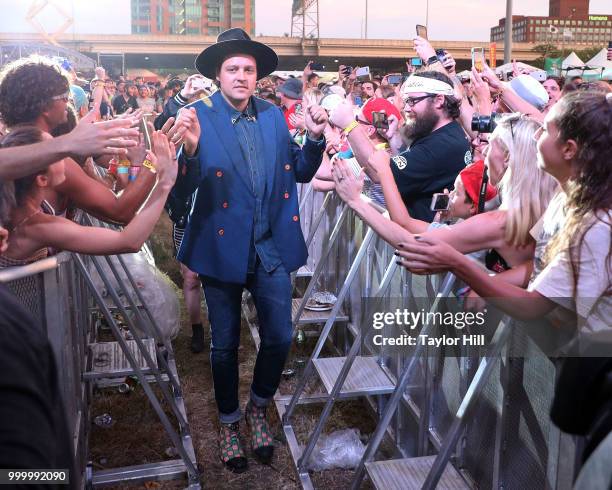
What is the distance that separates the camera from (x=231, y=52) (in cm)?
372

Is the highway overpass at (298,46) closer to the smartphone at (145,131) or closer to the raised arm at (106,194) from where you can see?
the smartphone at (145,131)

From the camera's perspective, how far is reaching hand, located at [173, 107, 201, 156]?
3.37m

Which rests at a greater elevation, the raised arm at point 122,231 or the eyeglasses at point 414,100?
the eyeglasses at point 414,100

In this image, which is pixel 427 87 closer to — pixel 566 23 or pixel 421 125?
pixel 421 125

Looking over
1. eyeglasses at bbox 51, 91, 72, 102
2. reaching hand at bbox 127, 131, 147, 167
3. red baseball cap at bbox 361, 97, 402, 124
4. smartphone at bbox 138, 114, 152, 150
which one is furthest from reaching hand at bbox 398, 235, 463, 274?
red baseball cap at bbox 361, 97, 402, 124

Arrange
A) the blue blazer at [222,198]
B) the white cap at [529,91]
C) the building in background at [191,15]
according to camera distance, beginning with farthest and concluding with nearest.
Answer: the building in background at [191,15]
the white cap at [529,91]
the blue blazer at [222,198]

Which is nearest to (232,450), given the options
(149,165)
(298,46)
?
(149,165)

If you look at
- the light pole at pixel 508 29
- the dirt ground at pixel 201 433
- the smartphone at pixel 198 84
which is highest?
the light pole at pixel 508 29

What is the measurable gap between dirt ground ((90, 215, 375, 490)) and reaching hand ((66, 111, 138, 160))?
205 cm

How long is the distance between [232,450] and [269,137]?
1795 millimetres

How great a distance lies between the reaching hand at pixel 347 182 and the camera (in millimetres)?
2928

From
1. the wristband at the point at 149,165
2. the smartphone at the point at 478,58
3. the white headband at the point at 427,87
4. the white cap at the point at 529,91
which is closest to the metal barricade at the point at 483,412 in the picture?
the white headband at the point at 427,87

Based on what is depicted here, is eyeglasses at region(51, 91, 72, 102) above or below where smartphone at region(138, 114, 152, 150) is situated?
above

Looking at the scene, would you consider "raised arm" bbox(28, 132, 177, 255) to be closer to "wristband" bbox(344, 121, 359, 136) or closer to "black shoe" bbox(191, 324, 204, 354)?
"wristband" bbox(344, 121, 359, 136)
